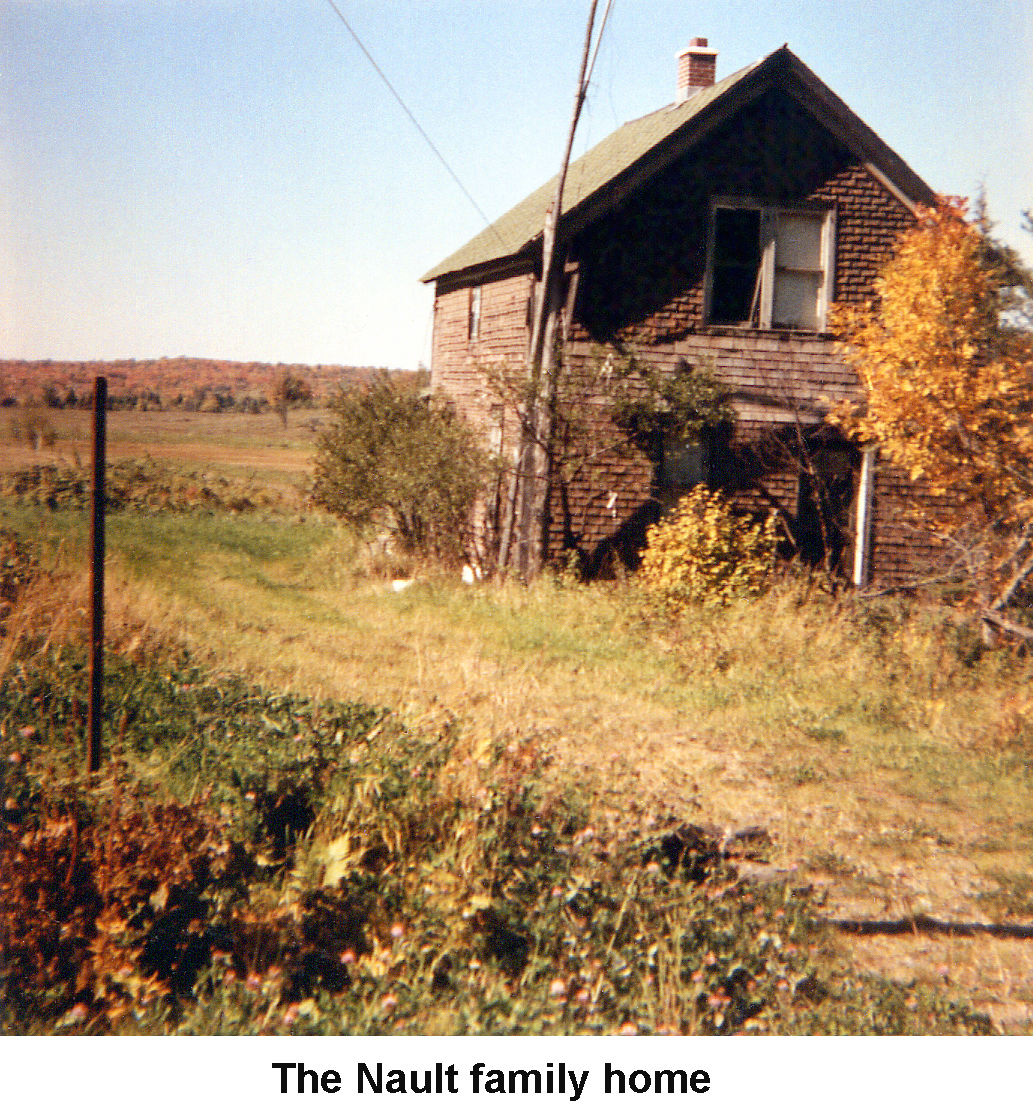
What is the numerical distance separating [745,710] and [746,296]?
23.6 ft

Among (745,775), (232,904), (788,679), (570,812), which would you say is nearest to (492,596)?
(788,679)

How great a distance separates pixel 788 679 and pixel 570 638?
2460 millimetres

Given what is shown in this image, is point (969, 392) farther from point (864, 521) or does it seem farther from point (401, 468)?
point (401, 468)

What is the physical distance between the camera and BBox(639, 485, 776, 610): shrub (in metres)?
11.4

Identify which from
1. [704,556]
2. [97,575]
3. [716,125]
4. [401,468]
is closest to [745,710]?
[704,556]

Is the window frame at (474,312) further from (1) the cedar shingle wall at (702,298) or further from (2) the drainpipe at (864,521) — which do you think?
(2) the drainpipe at (864,521)

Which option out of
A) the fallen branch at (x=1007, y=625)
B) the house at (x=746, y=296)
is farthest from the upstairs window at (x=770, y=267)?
the fallen branch at (x=1007, y=625)

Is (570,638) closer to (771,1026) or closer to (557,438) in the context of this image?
(557,438)

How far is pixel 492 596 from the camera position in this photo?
12.3 meters

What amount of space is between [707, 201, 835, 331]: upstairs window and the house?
0.02m

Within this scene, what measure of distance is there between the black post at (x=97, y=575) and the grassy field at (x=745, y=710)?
3.95ft

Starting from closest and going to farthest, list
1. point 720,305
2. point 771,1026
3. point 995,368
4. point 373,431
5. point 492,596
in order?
point 771,1026 → point 995,368 → point 492,596 → point 720,305 → point 373,431

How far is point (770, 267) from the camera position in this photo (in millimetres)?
12961
